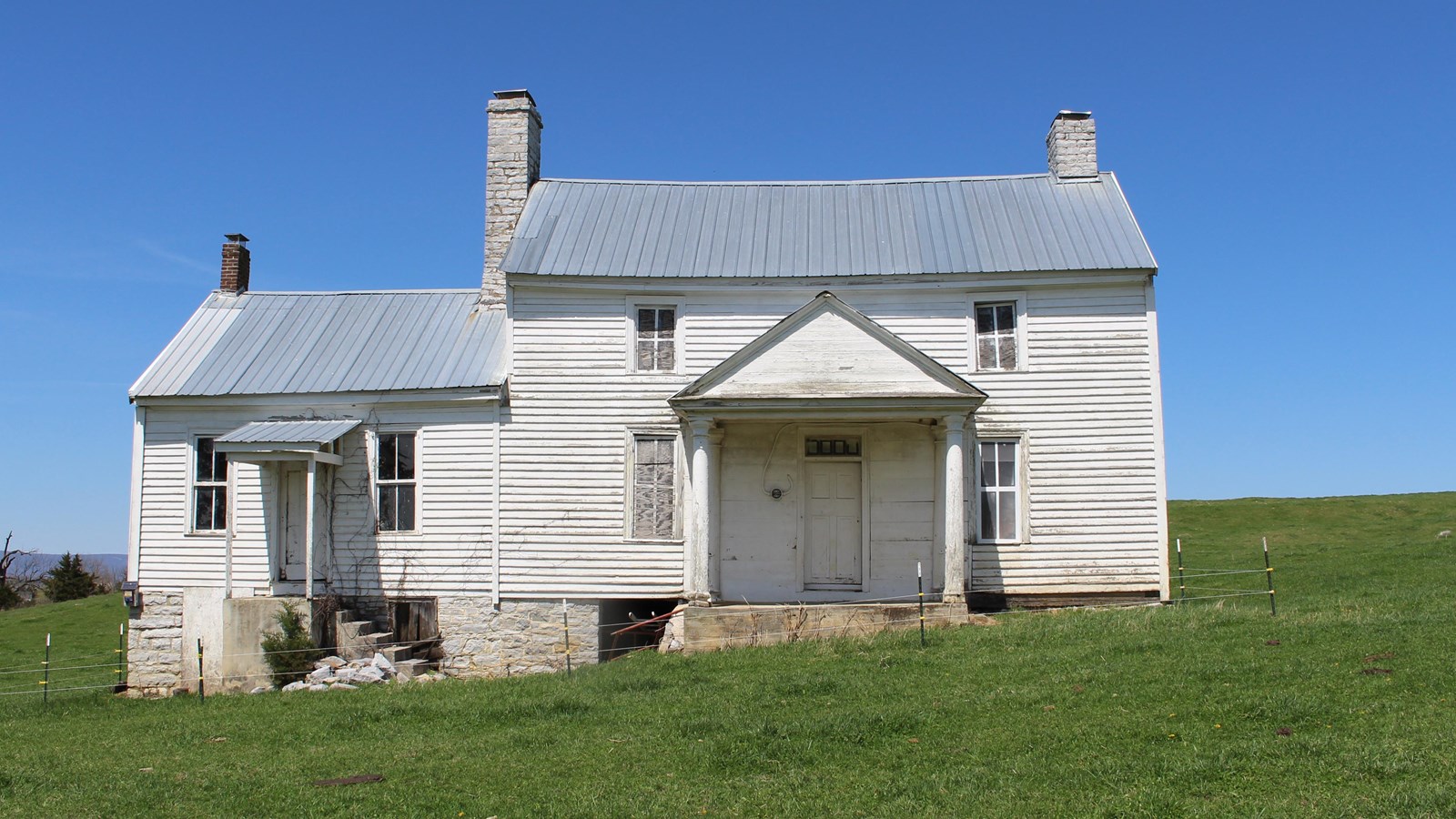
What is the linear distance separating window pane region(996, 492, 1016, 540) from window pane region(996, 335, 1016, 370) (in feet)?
6.65

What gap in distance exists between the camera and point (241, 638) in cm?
1752

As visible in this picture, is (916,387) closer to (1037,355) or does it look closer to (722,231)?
(1037,355)

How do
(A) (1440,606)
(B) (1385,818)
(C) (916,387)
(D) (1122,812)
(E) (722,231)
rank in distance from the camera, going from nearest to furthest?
(B) (1385,818) < (D) (1122,812) < (A) (1440,606) < (C) (916,387) < (E) (722,231)

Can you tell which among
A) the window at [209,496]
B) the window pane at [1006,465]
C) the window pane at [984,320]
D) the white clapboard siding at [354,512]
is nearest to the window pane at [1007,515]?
the window pane at [1006,465]

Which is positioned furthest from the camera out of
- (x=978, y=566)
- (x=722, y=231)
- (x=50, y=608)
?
(x=50, y=608)

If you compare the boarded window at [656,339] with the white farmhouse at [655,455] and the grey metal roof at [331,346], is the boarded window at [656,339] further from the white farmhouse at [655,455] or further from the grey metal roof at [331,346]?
the grey metal roof at [331,346]

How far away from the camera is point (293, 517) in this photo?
18656 millimetres

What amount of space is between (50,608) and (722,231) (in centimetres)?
2974

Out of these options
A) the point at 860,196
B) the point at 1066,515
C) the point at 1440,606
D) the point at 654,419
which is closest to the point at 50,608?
the point at 654,419

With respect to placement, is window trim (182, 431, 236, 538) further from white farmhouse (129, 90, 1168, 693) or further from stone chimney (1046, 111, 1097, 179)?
stone chimney (1046, 111, 1097, 179)

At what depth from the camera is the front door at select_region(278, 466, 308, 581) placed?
60.8ft

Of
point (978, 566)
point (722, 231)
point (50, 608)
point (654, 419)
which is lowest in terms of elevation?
point (50, 608)

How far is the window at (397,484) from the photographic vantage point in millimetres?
18312

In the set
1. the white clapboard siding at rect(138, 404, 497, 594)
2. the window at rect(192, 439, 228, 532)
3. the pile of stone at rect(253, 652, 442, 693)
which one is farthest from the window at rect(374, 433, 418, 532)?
the window at rect(192, 439, 228, 532)
